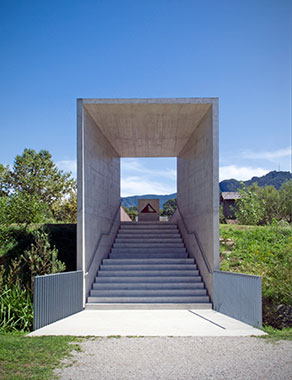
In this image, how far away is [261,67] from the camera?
407 inches

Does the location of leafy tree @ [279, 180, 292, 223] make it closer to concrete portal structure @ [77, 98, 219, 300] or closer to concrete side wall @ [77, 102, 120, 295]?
concrete portal structure @ [77, 98, 219, 300]

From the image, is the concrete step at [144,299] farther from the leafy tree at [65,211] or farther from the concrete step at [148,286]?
the leafy tree at [65,211]

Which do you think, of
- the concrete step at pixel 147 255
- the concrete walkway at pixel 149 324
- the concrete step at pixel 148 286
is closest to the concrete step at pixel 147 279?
the concrete step at pixel 148 286

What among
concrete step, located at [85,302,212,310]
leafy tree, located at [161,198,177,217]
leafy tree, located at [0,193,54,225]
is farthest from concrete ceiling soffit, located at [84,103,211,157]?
leafy tree, located at [161,198,177,217]

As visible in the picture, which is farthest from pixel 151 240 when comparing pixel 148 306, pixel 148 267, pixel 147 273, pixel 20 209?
pixel 20 209

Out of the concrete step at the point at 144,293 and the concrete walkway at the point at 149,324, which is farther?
the concrete step at the point at 144,293

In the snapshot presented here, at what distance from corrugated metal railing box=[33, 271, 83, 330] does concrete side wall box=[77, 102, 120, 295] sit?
→ 640mm

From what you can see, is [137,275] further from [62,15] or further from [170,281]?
[62,15]

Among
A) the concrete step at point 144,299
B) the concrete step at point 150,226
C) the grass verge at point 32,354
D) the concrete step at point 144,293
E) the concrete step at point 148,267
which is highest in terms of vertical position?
the concrete step at point 150,226

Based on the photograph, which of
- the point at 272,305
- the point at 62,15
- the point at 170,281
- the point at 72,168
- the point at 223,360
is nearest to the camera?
the point at 223,360

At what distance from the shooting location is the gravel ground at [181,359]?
418 centimetres

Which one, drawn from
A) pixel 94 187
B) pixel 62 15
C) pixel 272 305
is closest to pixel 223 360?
pixel 272 305

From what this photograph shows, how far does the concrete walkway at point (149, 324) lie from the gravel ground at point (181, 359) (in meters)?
0.49

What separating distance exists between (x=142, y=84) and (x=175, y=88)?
94 cm
